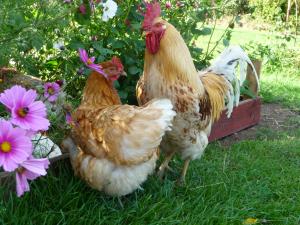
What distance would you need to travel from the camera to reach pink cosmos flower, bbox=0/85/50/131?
1605 millimetres

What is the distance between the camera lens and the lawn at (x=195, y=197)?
107 inches

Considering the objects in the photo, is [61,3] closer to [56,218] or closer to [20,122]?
[20,122]

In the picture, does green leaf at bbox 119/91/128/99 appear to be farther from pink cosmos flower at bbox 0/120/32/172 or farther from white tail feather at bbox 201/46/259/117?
pink cosmos flower at bbox 0/120/32/172

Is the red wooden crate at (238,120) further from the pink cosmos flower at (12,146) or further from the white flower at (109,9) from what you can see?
the pink cosmos flower at (12,146)

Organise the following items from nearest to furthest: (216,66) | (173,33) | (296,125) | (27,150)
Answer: (27,150), (173,33), (216,66), (296,125)

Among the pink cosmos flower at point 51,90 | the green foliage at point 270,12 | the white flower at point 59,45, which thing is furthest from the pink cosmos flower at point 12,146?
the green foliage at point 270,12

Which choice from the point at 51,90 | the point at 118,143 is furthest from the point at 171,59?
the point at 51,90

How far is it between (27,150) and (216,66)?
2.77 m

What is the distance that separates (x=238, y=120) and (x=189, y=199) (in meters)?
2.20

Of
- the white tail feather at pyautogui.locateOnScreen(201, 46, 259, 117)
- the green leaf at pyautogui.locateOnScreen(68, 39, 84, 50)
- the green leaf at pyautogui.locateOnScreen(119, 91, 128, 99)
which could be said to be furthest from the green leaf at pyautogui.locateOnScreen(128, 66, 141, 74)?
the white tail feather at pyautogui.locateOnScreen(201, 46, 259, 117)

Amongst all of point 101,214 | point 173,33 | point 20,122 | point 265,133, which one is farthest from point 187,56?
point 265,133

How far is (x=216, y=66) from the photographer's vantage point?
4055mm

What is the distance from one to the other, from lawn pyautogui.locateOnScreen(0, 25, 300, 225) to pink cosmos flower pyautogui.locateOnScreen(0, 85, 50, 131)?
108 cm

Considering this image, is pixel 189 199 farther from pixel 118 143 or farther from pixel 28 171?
pixel 28 171
